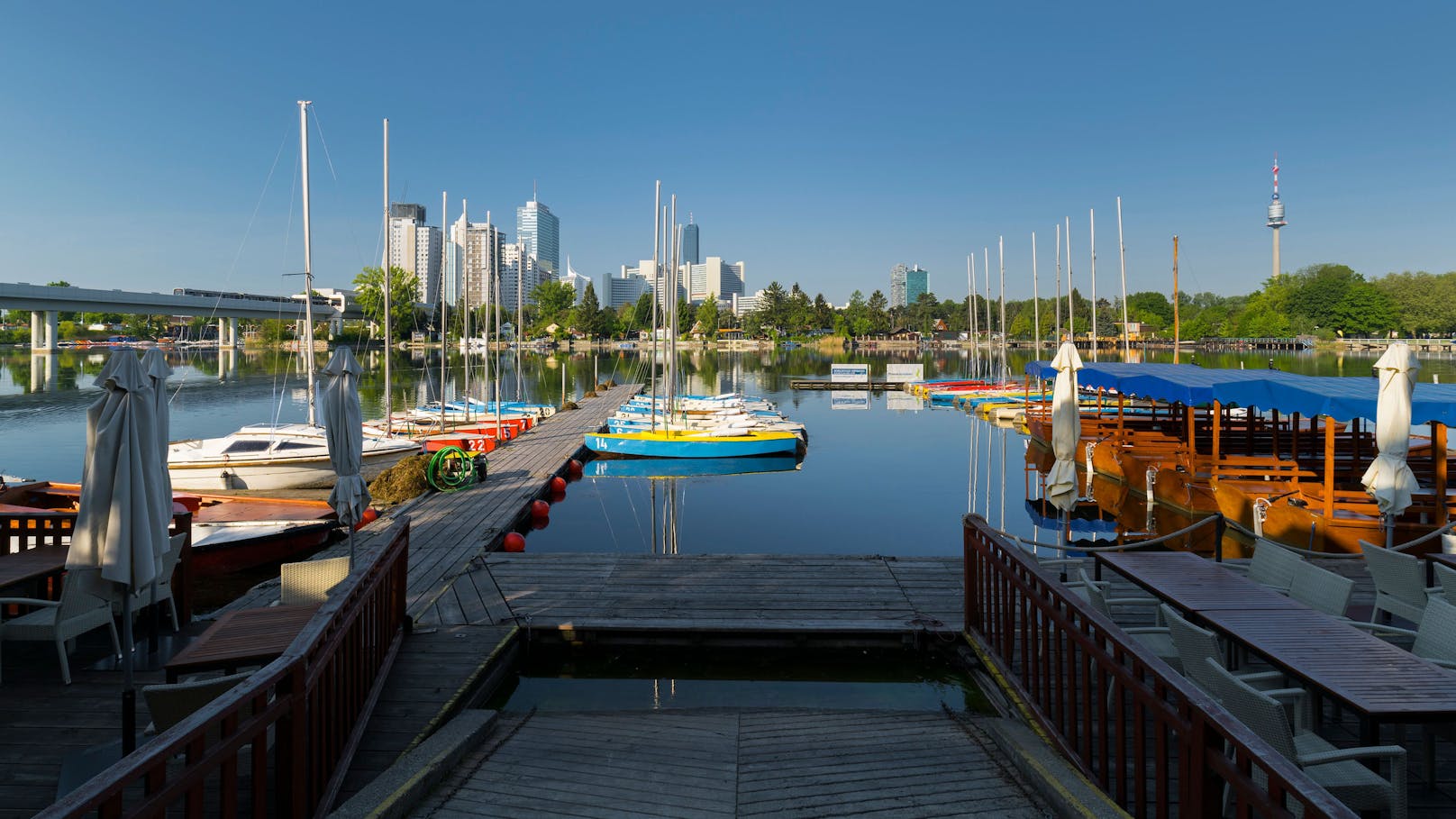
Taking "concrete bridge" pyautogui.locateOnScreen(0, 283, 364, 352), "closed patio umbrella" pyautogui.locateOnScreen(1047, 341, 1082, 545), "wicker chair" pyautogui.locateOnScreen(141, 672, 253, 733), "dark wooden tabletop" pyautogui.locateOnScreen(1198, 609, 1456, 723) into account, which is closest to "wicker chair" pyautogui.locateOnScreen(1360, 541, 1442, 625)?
"dark wooden tabletop" pyautogui.locateOnScreen(1198, 609, 1456, 723)

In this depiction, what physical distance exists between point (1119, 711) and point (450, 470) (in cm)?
1495

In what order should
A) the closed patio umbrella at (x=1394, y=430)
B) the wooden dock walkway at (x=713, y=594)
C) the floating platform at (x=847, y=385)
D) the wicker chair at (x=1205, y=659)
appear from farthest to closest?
the floating platform at (x=847, y=385)
the closed patio umbrella at (x=1394, y=430)
the wooden dock walkway at (x=713, y=594)
the wicker chair at (x=1205, y=659)

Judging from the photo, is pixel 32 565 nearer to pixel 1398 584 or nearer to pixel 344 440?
pixel 344 440

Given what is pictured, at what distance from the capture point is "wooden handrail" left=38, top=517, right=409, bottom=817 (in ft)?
8.24

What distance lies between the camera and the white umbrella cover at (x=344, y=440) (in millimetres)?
7758

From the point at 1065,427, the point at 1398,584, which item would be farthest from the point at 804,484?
the point at 1398,584

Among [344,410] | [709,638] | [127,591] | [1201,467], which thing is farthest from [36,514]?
[1201,467]

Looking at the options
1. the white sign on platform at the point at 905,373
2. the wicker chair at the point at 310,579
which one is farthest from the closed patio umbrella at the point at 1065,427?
the white sign on platform at the point at 905,373

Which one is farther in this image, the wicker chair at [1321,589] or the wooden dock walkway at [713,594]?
the wooden dock walkway at [713,594]

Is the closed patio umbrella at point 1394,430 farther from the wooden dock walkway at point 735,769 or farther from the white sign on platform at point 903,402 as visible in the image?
the white sign on platform at point 903,402

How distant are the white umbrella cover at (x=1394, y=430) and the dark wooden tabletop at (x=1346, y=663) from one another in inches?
236

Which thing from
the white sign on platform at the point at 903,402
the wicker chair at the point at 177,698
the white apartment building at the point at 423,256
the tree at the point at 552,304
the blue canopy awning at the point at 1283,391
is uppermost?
the white apartment building at the point at 423,256

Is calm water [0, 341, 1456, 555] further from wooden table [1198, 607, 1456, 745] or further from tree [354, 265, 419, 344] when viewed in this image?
tree [354, 265, 419, 344]

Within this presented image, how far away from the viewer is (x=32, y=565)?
20.5ft
